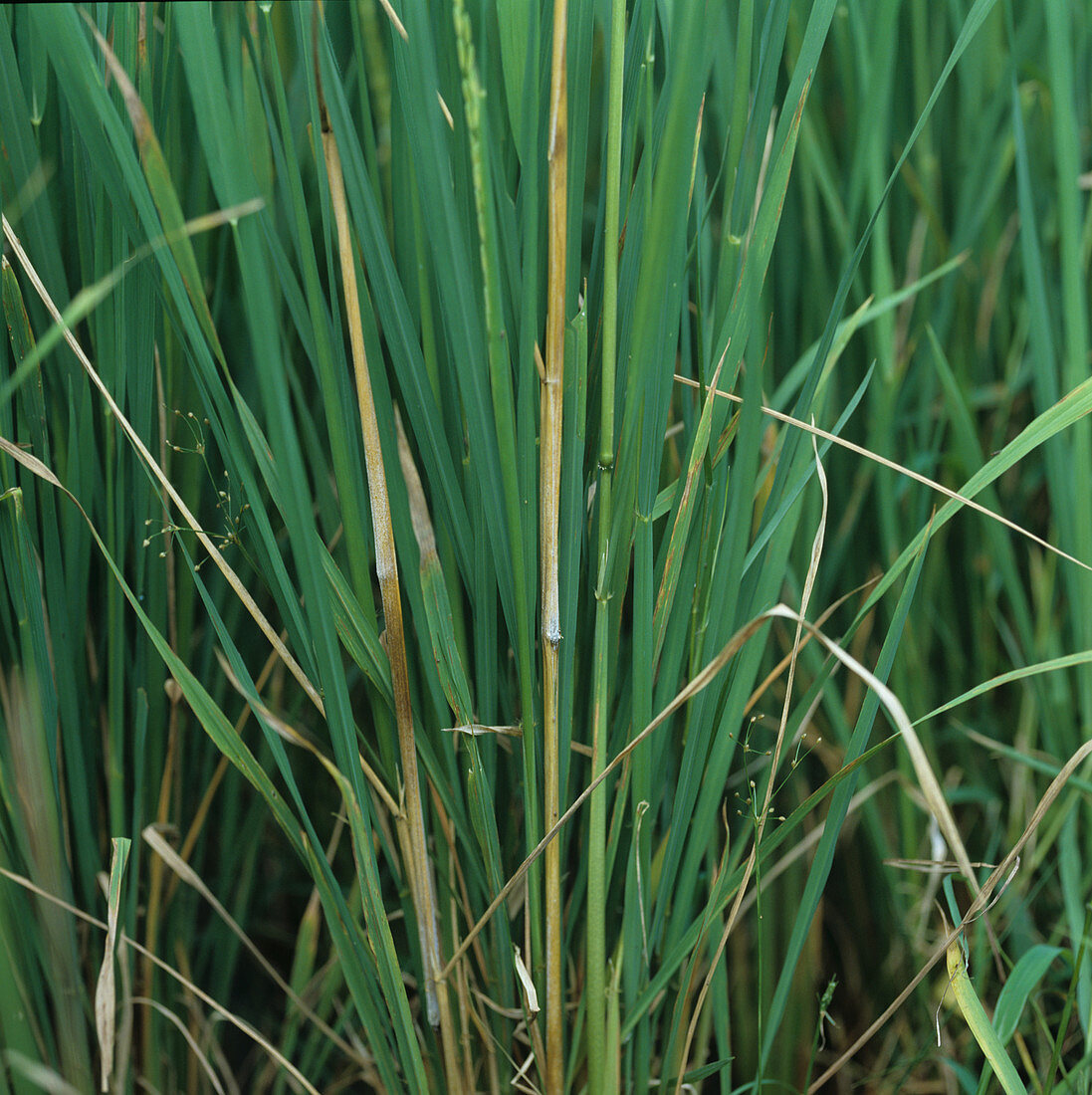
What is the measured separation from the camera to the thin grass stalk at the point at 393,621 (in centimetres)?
33

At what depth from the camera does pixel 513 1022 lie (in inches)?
16.9

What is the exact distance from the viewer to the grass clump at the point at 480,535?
0.32 meters

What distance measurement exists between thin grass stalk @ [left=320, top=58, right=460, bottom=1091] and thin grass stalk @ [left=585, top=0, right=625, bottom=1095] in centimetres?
7

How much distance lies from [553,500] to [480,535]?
0.13 feet

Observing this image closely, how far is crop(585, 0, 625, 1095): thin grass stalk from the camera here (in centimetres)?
31

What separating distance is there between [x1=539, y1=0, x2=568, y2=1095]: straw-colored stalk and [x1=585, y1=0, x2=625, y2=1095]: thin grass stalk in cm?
1

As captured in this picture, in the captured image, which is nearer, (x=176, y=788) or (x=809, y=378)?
(x=809, y=378)

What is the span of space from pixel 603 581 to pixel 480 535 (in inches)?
2.2

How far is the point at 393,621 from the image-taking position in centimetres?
35

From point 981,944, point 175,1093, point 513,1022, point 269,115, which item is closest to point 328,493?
point 269,115

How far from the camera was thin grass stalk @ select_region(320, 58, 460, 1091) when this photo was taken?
12.9 inches

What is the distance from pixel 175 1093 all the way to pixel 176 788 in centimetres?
19

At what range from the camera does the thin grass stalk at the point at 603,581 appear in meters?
0.31

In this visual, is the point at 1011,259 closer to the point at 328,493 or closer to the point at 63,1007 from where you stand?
the point at 328,493
